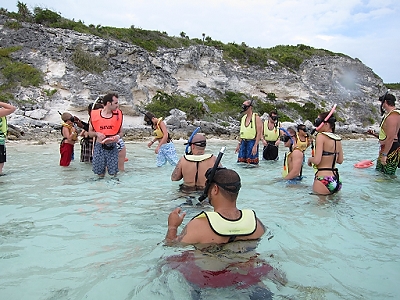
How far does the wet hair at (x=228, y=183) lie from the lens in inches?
115

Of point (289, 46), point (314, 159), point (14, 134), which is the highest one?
point (289, 46)

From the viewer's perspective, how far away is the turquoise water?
9.37 ft

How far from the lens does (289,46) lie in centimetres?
4684

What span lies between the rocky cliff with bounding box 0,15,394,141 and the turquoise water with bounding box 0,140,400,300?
10983 mm

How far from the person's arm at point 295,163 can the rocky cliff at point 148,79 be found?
1231cm

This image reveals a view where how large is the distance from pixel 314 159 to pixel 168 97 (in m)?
19.8

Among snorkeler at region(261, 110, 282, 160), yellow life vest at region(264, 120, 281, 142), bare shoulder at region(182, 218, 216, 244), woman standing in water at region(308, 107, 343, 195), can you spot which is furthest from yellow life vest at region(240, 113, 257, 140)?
bare shoulder at region(182, 218, 216, 244)

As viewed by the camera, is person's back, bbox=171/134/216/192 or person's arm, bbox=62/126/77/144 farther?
person's arm, bbox=62/126/77/144

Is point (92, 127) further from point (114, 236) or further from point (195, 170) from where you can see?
point (114, 236)

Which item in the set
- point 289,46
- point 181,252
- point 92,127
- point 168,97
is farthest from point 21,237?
point 289,46

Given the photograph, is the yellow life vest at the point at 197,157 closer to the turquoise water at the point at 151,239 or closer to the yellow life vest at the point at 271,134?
the turquoise water at the point at 151,239

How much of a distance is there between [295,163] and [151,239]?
11.2 feet

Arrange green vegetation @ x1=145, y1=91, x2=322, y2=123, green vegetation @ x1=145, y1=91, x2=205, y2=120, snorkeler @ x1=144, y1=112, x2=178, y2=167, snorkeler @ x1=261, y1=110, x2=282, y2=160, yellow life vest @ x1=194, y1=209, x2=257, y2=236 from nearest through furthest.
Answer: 1. yellow life vest @ x1=194, y1=209, x2=257, y2=236
2. snorkeler @ x1=144, y1=112, x2=178, y2=167
3. snorkeler @ x1=261, y1=110, x2=282, y2=160
4. green vegetation @ x1=145, y1=91, x2=205, y2=120
5. green vegetation @ x1=145, y1=91, x2=322, y2=123

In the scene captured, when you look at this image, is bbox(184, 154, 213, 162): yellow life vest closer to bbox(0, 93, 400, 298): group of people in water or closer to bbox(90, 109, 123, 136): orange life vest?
bbox(0, 93, 400, 298): group of people in water
